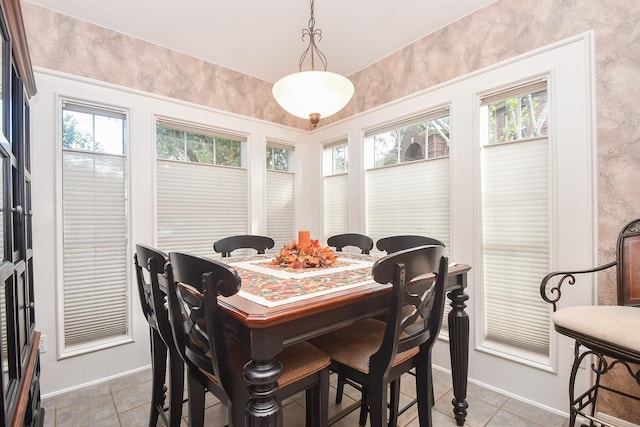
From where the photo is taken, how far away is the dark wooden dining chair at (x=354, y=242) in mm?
2555

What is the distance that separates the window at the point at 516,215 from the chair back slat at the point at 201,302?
1997 millimetres

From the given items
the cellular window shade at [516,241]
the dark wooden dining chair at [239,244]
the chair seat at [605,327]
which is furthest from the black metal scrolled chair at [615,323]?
the dark wooden dining chair at [239,244]

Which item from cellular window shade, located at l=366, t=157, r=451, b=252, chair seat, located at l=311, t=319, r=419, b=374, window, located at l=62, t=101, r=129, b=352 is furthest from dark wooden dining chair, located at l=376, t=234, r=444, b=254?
window, located at l=62, t=101, r=129, b=352

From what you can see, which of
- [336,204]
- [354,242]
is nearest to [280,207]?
[336,204]

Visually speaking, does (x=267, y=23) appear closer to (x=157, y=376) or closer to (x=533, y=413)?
(x=157, y=376)

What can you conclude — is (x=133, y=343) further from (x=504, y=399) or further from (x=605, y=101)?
(x=605, y=101)

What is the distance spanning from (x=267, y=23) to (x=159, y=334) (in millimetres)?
2371

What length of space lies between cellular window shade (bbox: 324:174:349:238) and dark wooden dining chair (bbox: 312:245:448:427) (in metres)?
1.88

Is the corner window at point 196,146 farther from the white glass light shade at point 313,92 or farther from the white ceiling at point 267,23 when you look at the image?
the white glass light shade at point 313,92

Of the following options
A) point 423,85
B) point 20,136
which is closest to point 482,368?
point 423,85

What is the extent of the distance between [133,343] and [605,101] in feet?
12.1

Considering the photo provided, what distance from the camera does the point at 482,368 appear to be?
2.24 m

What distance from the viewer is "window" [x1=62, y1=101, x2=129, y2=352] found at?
7.48ft

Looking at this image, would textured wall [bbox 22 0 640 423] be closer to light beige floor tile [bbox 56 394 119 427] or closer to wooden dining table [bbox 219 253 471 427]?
wooden dining table [bbox 219 253 471 427]
